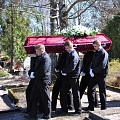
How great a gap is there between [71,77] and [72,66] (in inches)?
12.2

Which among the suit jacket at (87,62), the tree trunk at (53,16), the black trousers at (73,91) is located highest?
the tree trunk at (53,16)

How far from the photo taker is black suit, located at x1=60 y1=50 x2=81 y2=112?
6814mm

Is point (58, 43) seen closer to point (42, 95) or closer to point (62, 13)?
point (42, 95)

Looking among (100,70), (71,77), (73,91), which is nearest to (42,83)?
(71,77)

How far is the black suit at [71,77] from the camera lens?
6.81 meters

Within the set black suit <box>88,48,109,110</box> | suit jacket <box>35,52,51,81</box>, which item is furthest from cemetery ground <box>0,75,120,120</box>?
suit jacket <box>35,52,51,81</box>

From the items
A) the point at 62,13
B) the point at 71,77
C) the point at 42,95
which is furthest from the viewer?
the point at 62,13

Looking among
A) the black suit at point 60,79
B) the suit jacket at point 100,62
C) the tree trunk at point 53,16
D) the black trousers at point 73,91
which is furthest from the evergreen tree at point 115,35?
the black trousers at point 73,91

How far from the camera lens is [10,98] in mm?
9594

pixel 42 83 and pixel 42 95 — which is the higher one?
pixel 42 83

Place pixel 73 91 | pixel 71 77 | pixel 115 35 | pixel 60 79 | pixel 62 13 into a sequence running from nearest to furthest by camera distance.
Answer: pixel 71 77 → pixel 73 91 → pixel 60 79 → pixel 62 13 → pixel 115 35

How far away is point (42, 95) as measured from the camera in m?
6.59

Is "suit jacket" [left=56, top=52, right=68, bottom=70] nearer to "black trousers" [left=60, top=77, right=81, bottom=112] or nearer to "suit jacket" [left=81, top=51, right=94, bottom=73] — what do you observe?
"black trousers" [left=60, top=77, right=81, bottom=112]

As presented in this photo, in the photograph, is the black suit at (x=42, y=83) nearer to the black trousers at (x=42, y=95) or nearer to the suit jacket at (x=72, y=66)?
the black trousers at (x=42, y=95)
